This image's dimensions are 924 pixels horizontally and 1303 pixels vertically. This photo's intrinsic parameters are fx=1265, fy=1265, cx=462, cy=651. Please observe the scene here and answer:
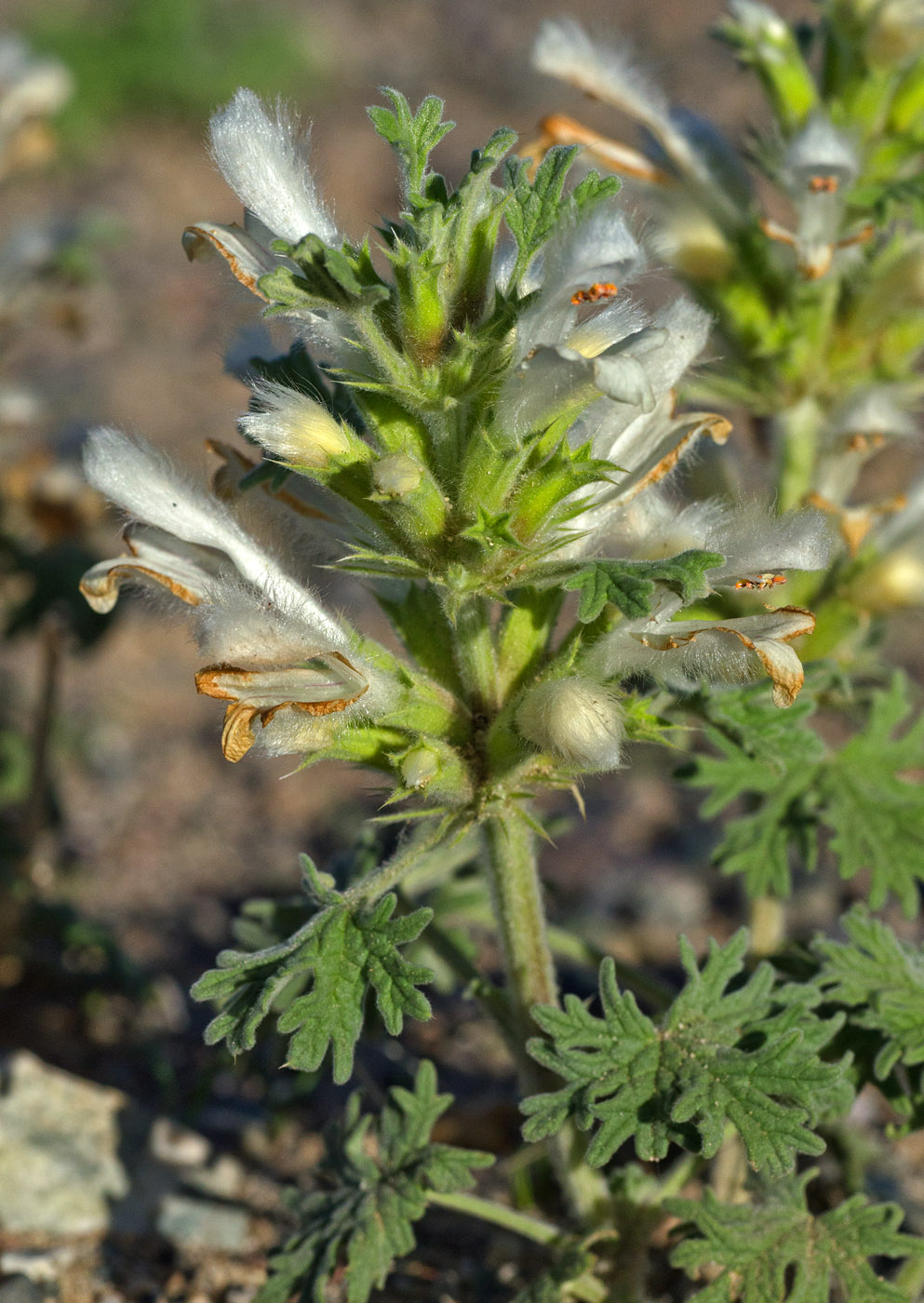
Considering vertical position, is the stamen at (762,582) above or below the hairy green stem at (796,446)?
above

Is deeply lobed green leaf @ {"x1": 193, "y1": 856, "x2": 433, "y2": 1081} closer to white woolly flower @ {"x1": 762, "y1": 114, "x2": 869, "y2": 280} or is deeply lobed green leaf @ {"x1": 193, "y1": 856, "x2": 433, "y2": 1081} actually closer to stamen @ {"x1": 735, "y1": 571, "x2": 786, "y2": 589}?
stamen @ {"x1": 735, "y1": 571, "x2": 786, "y2": 589}

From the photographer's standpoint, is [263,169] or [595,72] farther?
[595,72]

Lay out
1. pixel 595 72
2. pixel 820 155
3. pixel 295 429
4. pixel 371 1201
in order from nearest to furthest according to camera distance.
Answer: pixel 295 429 → pixel 371 1201 → pixel 820 155 → pixel 595 72

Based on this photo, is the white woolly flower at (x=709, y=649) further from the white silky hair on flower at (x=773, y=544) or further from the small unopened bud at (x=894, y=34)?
the small unopened bud at (x=894, y=34)

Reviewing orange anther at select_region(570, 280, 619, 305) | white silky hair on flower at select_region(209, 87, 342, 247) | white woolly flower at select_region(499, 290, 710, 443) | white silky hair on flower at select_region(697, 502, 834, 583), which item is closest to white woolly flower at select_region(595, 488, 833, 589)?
white silky hair on flower at select_region(697, 502, 834, 583)

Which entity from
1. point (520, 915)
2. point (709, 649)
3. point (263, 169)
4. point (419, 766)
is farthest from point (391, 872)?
point (263, 169)

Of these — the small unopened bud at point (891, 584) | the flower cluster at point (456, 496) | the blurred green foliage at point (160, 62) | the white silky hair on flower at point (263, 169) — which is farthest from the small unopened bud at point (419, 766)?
the blurred green foliage at point (160, 62)

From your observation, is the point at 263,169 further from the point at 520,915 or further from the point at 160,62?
the point at 160,62
